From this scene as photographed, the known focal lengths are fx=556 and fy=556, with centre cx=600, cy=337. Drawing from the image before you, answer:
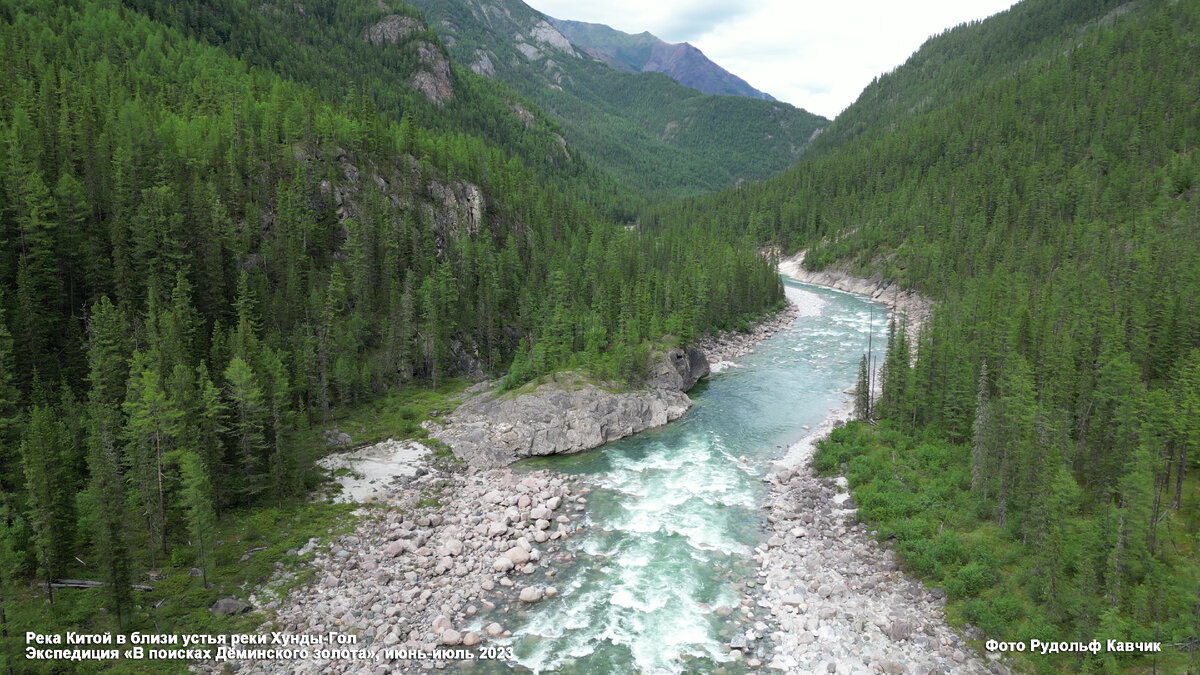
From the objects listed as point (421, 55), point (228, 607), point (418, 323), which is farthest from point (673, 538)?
Result: point (421, 55)

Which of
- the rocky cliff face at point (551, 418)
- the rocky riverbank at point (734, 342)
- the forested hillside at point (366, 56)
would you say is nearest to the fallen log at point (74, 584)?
the rocky cliff face at point (551, 418)

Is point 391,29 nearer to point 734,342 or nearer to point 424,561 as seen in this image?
point 734,342

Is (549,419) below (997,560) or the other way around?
the other way around

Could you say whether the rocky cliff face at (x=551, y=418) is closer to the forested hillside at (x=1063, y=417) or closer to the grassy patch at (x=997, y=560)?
the forested hillside at (x=1063, y=417)

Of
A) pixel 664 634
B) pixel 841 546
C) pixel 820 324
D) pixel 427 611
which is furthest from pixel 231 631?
pixel 820 324

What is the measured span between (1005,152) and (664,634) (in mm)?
159218

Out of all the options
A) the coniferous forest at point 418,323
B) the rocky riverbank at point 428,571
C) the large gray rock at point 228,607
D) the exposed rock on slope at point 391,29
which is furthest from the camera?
the exposed rock on slope at point 391,29

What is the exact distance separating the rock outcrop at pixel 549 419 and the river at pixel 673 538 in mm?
1405

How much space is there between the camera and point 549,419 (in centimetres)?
4834

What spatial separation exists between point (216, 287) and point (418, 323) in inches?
760

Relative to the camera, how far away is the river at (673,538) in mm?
24766

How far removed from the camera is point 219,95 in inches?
3401

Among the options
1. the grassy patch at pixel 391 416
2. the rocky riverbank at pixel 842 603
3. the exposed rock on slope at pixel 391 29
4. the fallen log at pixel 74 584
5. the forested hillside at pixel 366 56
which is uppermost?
the exposed rock on slope at pixel 391 29

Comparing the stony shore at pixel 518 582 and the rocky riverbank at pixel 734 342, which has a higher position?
the rocky riverbank at pixel 734 342
